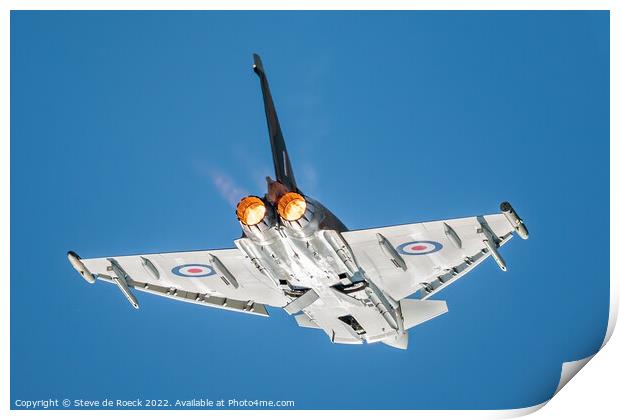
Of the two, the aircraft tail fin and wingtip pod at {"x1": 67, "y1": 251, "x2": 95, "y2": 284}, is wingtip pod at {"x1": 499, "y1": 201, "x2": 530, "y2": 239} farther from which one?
wingtip pod at {"x1": 67, "y1": 251, "x2": 95, "y2": 284}

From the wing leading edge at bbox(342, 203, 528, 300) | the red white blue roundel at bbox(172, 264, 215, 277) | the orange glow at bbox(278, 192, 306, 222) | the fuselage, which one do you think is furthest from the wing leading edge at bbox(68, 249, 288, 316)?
the orange glow at bbox(278, 192, 306, 222)

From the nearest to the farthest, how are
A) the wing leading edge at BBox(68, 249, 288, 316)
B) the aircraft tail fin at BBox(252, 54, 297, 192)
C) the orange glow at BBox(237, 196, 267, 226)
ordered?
the orange glow at BBox(237, 196, 267, 226), the aircraft tail fin at BBox(252, 54, 297, 192), the wing leading edge at BBox(68, 249, 288, 316)

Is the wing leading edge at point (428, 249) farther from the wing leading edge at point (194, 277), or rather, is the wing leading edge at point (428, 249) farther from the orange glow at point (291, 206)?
the wing leading edge at point (194, 277)

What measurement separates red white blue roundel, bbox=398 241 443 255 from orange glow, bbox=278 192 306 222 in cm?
255

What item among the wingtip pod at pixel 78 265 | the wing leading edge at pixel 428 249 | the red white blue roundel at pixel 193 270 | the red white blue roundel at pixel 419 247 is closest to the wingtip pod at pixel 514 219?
the wing leading edge at pixel 428 249

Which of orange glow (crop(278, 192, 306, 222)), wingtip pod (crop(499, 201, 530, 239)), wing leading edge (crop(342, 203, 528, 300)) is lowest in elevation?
wingtip pod (crop(499, 201, 530, 239))

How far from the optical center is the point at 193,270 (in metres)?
18.6

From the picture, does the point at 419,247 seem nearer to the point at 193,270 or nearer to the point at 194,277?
the point at 193,270

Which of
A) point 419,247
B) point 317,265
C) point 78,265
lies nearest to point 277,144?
point 317,265

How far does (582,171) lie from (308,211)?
216 inches

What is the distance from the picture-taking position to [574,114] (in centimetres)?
1777

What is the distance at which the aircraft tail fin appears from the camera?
52.8ft

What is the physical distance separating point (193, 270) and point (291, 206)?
4.43 m
